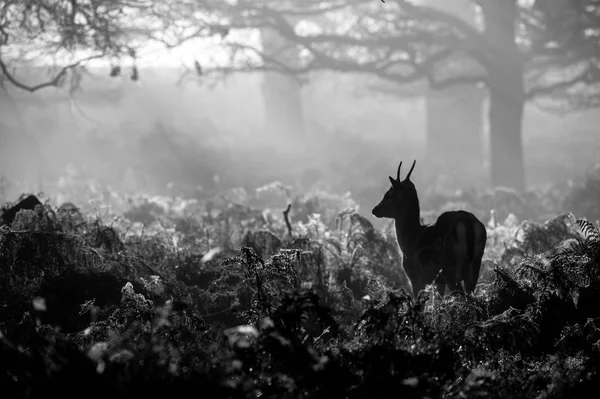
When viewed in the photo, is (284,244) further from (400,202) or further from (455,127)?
(455,127)

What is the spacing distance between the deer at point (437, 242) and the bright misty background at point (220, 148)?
885 centimetres

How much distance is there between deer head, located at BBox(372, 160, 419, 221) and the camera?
6.48 metres

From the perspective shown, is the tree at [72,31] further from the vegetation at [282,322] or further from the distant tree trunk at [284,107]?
the distant tree trunk at [284,107]

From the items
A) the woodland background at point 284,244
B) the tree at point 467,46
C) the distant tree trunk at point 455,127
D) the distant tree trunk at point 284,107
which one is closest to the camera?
the woodland background at point 284,244

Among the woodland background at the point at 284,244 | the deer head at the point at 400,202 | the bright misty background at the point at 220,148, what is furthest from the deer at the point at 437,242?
the bright misty background at the point at 220,148

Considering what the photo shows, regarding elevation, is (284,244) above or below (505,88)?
below

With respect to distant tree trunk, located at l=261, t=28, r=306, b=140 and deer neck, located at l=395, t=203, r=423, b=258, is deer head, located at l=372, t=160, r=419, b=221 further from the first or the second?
distant tree trunk, located at l=261, t=28, r=306, b=140

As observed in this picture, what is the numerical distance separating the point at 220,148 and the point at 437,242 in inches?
1086

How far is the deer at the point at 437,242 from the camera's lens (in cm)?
612

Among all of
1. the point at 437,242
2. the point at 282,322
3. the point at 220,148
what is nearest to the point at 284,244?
the point at 437,242

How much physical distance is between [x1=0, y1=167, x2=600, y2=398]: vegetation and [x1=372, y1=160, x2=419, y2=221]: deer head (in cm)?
78

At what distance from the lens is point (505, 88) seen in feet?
70.0

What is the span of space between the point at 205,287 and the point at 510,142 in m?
18.1

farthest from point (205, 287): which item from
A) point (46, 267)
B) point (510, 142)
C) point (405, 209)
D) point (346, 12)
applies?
point (346, 12)
